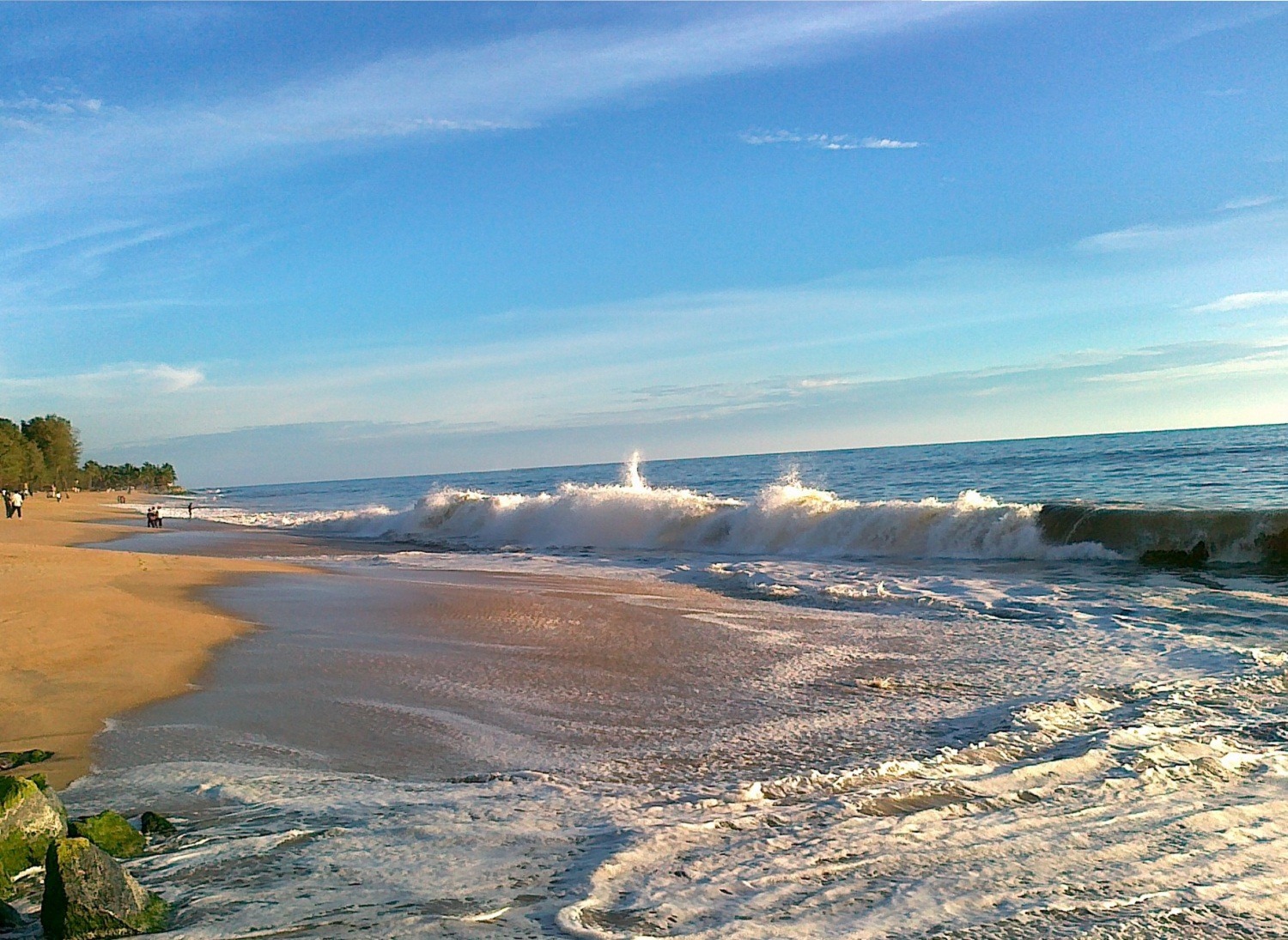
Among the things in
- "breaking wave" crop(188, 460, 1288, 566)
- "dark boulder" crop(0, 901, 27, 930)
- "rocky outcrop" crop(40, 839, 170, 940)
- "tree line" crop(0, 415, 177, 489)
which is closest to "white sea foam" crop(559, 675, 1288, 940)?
"rocky outcrop" crop(40, 839, 170, 940)

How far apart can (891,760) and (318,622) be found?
7679mm

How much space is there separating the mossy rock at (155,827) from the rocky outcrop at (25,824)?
36 centimetres

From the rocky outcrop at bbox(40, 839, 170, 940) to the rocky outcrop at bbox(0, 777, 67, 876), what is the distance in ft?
2.09

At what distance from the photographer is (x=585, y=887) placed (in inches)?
147

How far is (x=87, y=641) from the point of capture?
8.98 metres

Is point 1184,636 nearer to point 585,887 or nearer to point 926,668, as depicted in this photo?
point 926,668

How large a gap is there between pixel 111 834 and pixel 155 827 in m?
0.31

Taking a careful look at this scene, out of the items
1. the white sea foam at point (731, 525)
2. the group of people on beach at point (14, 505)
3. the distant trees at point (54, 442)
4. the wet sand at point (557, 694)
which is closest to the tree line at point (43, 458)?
the distant trees at point (54, 442)

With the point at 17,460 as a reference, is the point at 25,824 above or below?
below

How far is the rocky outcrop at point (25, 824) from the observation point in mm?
3848

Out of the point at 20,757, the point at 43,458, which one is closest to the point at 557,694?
the point at 20,757

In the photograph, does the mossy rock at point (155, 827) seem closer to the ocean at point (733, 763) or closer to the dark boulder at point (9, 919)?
the ocean at point (733, 763)

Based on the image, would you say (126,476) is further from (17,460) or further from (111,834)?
(111,834)

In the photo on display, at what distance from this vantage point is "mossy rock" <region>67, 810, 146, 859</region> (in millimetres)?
4035
